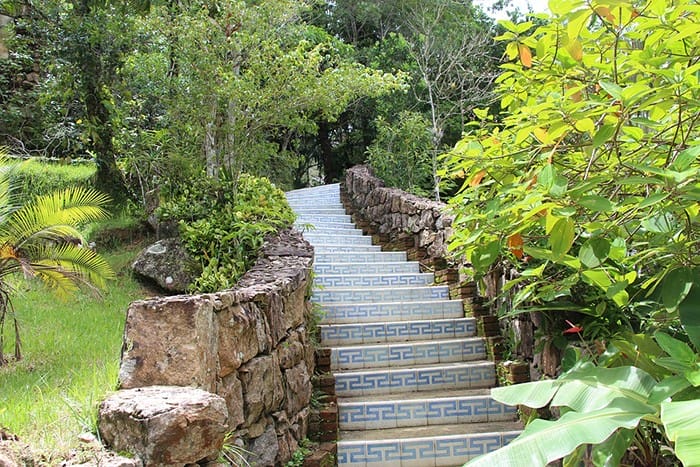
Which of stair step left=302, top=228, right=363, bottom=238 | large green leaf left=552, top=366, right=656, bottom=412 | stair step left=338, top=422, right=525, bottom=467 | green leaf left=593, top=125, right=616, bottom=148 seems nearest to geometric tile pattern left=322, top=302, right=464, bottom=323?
stair step left=338, top=422, right=525, bottom=467

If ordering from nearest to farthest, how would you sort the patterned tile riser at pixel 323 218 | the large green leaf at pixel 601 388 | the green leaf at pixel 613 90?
the green leaf at pixel 613 90 < the large green leaf at pixel 601 388 < the patterned tile riser at pixel 323 218

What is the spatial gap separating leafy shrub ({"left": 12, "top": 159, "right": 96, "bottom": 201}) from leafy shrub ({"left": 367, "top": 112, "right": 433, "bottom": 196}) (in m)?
5.12

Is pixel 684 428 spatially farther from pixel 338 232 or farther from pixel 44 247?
pixel 338 232

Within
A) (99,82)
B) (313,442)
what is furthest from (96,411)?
(99,82)

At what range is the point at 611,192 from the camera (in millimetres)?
3168

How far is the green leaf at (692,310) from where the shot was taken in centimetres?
270

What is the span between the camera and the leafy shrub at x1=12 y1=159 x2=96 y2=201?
9961mm

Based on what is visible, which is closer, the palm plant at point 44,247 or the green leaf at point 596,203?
the green leaf at point 596,203

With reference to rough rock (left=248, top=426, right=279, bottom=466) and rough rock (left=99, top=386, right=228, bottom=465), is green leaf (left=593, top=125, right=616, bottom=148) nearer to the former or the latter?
rough rock (left=99, top=386, right=228, bottom=465)

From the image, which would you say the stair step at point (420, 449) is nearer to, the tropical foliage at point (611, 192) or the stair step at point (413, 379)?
the stair step at point (413, 379)

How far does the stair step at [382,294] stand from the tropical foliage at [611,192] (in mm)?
3194

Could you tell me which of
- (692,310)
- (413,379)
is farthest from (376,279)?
(692,310)

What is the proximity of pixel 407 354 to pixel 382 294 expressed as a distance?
1.17m

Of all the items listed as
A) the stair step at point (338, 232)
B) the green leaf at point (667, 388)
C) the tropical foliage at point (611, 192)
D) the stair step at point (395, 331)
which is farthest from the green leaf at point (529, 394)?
the stair step at point (338, 232)
